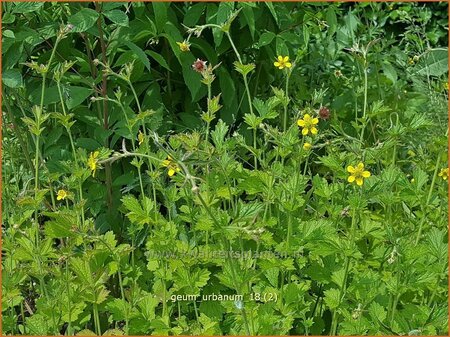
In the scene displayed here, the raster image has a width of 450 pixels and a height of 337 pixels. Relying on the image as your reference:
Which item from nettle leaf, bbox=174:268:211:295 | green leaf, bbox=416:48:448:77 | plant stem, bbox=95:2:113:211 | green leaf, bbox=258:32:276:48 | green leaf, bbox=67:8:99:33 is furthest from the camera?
green leaf, bbox=416:48:448:77

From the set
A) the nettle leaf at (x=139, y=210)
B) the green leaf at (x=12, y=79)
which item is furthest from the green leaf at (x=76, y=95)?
the nettle leaf at (x=139, y=210)

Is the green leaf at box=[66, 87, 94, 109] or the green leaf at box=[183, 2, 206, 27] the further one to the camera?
the green leaf at box=[183, 2, 206, 27]

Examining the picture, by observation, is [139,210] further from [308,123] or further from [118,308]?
[308,123]

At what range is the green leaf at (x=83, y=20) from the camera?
199 cm

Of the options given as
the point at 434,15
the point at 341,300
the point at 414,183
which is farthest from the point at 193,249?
the point at 434,15

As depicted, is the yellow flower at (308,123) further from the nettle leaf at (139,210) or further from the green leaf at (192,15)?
the green leaf at (192,15)

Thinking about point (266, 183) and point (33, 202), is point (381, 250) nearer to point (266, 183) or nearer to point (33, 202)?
point (266, 183)

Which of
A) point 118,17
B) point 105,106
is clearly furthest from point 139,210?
point 118,17

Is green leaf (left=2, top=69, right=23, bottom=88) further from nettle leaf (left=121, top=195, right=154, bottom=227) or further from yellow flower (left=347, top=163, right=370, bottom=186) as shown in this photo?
yellow flower (left=347, top=163, right=370, bottom=186)

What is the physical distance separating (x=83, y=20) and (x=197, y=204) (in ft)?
1.95

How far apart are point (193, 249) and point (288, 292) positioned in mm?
290

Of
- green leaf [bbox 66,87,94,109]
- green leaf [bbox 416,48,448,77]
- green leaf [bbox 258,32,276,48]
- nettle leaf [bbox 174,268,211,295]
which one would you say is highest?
green leaf [bbox 258,32,276,48]

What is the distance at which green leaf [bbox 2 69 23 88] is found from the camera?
6.54ft

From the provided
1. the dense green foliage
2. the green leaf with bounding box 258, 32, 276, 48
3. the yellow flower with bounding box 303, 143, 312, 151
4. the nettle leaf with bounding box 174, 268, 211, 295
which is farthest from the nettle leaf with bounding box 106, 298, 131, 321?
the green leaf with bounding box 258, 32, 276, 48
